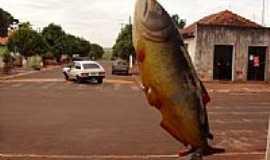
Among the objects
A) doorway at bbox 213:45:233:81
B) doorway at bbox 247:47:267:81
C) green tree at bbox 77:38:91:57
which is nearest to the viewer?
doorway at bbox 213:45:233:81

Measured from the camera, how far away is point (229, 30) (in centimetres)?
4288

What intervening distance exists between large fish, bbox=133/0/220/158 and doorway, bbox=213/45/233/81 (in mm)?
39588

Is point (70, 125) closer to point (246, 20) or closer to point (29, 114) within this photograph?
point (29, 114)

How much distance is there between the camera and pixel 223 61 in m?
43.0

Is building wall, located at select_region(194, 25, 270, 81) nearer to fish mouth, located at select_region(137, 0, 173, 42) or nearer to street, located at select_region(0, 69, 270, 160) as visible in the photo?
street, located at select_region(0, 69, 270, 160)

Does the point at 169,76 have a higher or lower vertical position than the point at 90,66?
higher

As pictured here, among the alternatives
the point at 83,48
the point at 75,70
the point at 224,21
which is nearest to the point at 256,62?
the point at 224,21

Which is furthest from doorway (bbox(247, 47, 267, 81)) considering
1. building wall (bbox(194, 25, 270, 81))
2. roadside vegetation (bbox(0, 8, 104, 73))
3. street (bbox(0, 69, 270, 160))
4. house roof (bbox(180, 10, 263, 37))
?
roadside vegetation (bbox(0, 8, 104, 73))

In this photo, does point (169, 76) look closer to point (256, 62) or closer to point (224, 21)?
point (256, 62)

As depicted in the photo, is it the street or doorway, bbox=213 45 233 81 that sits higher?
doorway, bbox=213 45 233 81

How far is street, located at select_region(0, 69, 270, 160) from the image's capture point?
39.8ft

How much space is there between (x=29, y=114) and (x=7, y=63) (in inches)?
1571

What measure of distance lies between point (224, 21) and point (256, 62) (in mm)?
4435

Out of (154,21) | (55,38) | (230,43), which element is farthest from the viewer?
(55,38)
